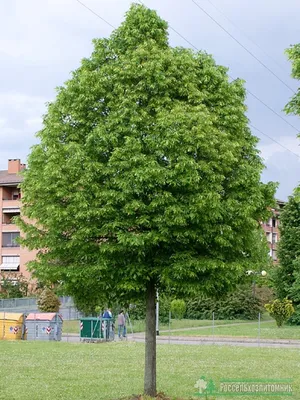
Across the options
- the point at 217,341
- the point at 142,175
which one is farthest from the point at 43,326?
the point at 142,175

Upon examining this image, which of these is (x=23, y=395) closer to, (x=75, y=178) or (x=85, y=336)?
(x=75, y=178)

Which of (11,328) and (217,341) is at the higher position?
(11,328)

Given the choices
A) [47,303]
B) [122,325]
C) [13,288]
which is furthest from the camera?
[13,288]

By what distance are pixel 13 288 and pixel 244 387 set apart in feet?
184

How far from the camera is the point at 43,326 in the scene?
3697 cm

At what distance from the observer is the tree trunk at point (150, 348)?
45.6 feet

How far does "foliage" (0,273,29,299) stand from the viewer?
230 feet

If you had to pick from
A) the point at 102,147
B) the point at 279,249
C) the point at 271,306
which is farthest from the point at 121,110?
the point at 279,249

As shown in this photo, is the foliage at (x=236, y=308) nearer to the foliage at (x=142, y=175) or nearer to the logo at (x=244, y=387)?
the logo at (x=244, y=387)

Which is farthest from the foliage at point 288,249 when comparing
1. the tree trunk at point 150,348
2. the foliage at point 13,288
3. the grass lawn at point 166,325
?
the tree trunk at point 150,348

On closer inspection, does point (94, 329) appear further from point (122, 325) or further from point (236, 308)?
point (236, 308)

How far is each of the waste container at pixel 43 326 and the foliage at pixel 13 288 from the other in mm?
32652

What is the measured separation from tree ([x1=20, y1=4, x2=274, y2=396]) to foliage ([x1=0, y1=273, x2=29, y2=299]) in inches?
2262

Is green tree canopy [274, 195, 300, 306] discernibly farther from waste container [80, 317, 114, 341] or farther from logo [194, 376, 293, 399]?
logo [194, 376, 293, 399]
